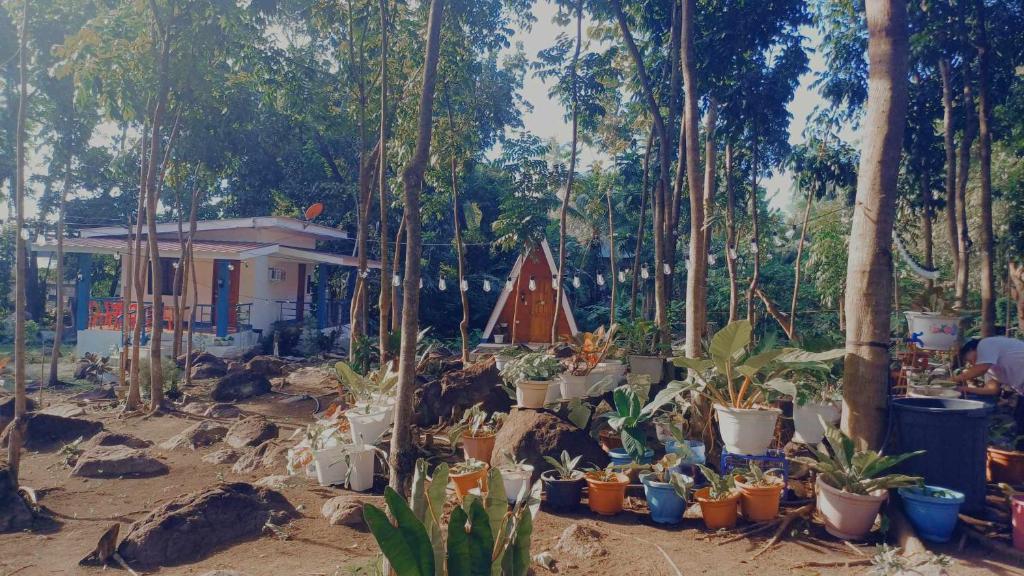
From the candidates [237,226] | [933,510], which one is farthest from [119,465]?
[237,226]

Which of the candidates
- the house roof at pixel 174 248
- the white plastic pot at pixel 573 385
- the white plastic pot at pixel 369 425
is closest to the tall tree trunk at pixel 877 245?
the white plastic pot at pixel 573 385

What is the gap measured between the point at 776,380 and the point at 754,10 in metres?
6.65

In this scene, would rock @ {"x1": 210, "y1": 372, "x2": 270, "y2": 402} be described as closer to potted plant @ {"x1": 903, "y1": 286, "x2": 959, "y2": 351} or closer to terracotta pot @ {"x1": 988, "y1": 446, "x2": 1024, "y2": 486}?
potted plant @ {"x1": 903, "y1": 286, "x2": 959, "y2": 351}

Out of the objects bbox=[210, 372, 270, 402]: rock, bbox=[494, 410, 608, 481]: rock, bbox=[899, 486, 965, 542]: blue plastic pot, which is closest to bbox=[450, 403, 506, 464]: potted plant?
bbox=[494, 410, 608, 481]: rock

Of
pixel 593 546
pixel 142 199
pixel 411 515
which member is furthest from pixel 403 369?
pixel 142 199

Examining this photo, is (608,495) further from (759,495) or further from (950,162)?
(950,162)

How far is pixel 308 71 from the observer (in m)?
12.5

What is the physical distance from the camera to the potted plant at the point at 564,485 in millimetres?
5703

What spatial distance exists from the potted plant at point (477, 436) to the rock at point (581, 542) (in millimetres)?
1972

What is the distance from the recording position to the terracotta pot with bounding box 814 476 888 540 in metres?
4.54

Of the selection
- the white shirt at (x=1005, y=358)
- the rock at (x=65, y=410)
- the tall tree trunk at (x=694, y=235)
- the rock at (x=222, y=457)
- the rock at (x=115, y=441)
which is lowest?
the rock at (x=222, y=457)

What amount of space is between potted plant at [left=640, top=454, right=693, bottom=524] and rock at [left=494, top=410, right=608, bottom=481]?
96 centimetres

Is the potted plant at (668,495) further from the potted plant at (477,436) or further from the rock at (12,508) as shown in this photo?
the rock at (12,508)

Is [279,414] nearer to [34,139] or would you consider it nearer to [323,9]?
[323,9]
